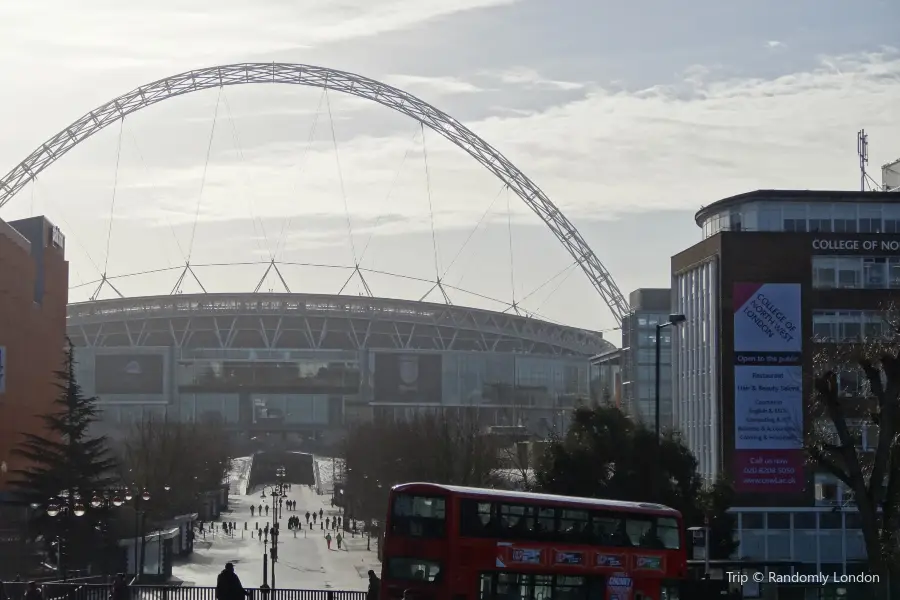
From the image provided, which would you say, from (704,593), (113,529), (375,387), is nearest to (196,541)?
A: (113,529)

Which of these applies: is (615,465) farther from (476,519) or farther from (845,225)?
(845,225)

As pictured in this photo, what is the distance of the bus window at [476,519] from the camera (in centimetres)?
3164

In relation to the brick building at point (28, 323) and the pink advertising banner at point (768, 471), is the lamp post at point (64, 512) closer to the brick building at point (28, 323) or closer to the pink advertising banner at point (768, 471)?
the brick building at point (28, 323)

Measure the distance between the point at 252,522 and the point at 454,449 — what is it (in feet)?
112

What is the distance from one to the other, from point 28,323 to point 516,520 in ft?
148

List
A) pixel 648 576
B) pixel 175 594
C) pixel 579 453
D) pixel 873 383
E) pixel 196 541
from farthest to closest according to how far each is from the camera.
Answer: pixel 196 541 → pixel 579 453 → pixel 175 594 → pixel 873 383 → pixel 648 576

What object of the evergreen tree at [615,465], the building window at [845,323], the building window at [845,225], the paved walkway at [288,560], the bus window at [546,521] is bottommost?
the paved walkway at [288,560]

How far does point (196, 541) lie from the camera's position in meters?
89.0

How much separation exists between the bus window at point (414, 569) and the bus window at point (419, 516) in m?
0.58

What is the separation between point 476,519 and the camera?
3181 centimetres

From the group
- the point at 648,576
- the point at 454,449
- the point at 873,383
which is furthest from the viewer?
the point at 454,449

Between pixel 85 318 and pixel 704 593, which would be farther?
pixel 85 318

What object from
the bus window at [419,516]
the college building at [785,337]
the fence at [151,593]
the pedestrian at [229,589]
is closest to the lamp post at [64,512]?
the fence at [151,593]

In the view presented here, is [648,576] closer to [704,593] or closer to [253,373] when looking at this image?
[704,593]
